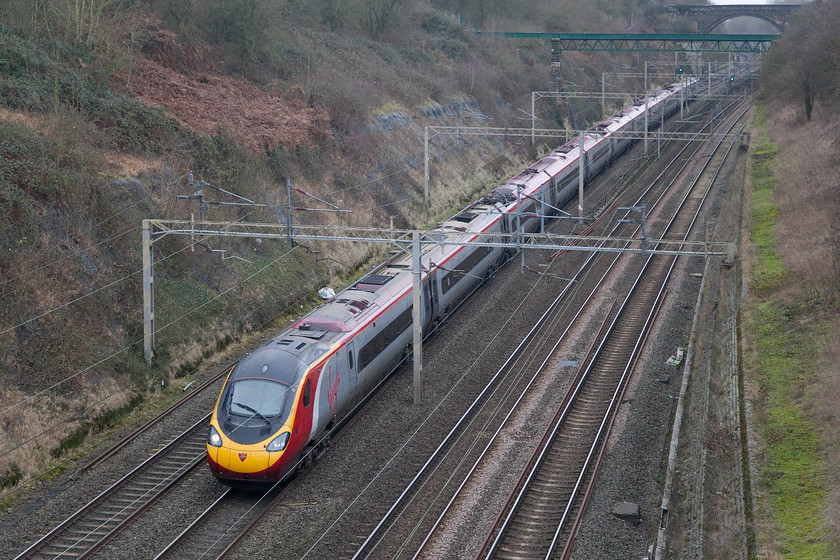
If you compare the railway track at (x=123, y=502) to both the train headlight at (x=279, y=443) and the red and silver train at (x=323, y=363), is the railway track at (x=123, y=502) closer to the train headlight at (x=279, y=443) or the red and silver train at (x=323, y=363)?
the red and silver train at (x=323, y=363)

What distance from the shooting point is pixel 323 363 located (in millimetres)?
18469

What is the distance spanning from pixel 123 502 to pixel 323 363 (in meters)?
4.97

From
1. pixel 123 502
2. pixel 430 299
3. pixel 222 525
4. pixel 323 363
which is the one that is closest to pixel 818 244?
pixel 430 299

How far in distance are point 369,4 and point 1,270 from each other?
43181mm

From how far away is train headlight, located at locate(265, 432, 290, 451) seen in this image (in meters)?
16.8

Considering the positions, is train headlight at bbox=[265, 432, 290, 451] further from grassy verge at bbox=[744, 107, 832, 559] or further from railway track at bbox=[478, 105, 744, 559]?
grassy verge at bbox=[744, 107, 832, 559]

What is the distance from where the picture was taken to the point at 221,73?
3888cm

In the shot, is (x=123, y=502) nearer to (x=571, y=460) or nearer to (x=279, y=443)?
(x=279, y=443)

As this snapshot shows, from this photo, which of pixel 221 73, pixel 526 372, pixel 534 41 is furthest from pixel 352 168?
pixel 534 41

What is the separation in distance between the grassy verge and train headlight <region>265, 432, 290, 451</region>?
9.04 m

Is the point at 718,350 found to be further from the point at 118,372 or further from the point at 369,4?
the point at 369,4

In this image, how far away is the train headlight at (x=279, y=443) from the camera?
1676cm

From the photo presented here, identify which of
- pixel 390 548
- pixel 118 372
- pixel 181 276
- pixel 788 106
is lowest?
pixel 390 548

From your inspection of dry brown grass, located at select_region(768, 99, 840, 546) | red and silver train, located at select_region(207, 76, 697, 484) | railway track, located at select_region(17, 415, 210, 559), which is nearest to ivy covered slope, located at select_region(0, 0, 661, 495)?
railway track, located at select_region(17, 415, 210, 559)
